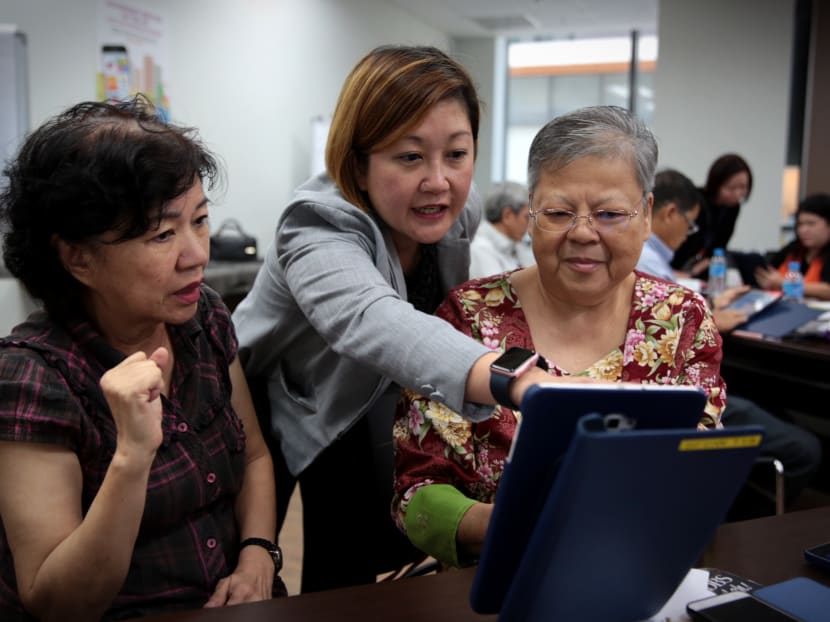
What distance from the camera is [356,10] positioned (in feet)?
24.3

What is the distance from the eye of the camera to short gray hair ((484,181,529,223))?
4961 mm

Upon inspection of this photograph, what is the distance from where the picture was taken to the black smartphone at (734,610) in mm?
805

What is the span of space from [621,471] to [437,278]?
1.06 m

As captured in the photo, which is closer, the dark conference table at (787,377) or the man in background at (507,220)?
the dark conference table at (787,377)

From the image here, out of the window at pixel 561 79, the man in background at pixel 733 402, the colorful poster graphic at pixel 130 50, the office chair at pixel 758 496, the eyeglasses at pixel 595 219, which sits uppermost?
the window at pixel 561 79

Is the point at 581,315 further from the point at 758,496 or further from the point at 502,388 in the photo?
the point at 758,496

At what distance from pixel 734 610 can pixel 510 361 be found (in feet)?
1.17

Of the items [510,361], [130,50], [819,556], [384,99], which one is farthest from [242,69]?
[819,556]

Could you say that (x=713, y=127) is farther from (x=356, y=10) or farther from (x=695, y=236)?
(x=356, y=10)

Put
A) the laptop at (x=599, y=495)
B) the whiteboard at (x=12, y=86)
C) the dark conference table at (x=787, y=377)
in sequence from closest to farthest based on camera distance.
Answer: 1. the laptop at (x=599, y=495)
2. the dark conference table at (x=787, y=377)
3. the whiteboard at (x=12, y=86)

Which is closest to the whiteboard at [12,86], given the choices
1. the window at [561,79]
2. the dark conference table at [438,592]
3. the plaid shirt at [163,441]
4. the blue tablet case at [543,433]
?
the plaid shirt at [163,441]

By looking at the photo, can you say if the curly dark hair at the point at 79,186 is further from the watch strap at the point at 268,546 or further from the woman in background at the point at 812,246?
the woman in background at the point at 812,246

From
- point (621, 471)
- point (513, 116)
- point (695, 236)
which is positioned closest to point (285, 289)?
point (621, 471)

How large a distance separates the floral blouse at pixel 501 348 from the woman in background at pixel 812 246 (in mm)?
3861
